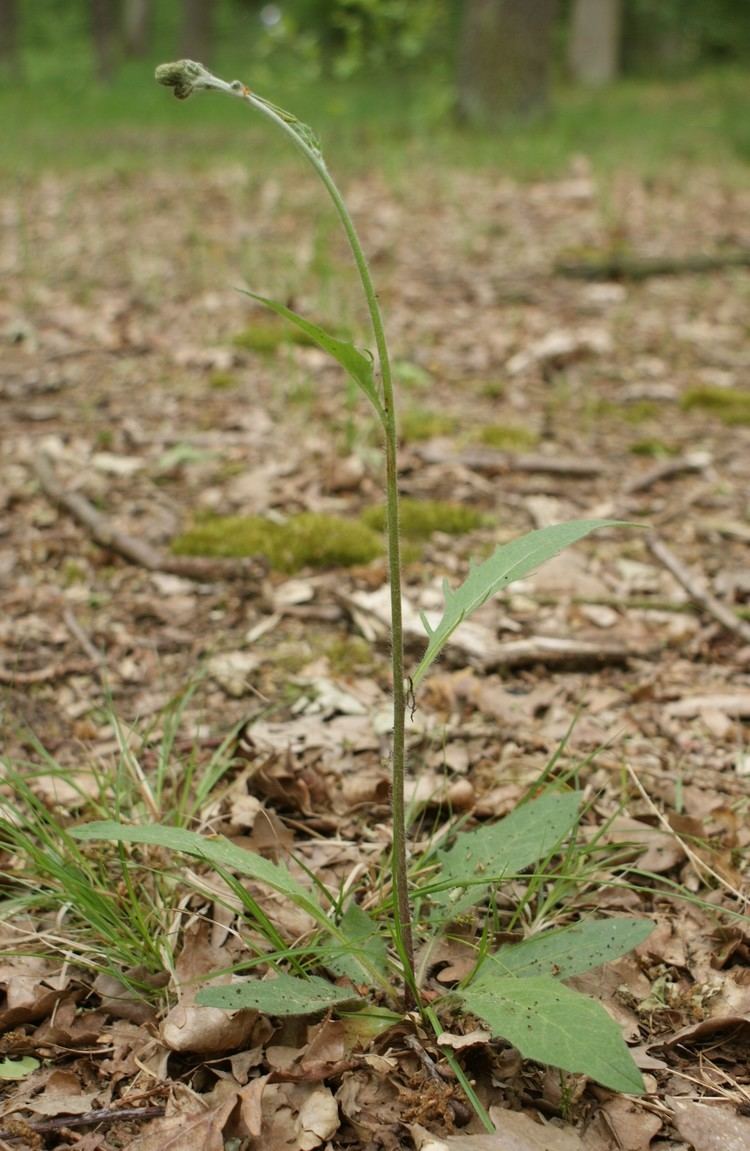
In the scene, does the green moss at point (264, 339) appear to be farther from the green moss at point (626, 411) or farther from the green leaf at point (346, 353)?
the green leaf at point (346, 353)

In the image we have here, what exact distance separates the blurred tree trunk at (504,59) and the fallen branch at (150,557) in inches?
312

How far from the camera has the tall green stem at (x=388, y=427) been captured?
3.96 ft

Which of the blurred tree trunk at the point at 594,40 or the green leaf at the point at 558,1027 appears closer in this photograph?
the green leaf at the point at 558,1027

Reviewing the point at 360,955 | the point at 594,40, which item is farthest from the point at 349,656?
the point at 594,40

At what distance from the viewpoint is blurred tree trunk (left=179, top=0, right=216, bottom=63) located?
17.8 metres

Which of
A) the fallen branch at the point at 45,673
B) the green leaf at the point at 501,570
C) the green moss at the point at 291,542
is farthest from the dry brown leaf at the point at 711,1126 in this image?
the green moss at the point at 291,542

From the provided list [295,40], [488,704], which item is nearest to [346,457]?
[488,704]

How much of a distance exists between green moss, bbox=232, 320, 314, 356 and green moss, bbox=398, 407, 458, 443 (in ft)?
3.32

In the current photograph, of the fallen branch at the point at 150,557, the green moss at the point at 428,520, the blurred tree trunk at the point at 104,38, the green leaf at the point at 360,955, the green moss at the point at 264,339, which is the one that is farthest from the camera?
the blurred tree trunk at the point at 104,38

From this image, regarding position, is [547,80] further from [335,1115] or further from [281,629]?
[335,1115]

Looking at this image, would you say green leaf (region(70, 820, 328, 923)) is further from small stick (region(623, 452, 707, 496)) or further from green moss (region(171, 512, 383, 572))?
small stick (region(623, 452, 707, 496))

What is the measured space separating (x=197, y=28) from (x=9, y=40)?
4.76 meters

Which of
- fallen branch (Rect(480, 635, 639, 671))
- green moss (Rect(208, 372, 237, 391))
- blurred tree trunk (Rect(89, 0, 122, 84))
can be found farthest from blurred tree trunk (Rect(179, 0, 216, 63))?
fallen branch (Rect(480, 635, 639, 671))

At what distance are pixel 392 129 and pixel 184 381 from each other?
7052 mm
